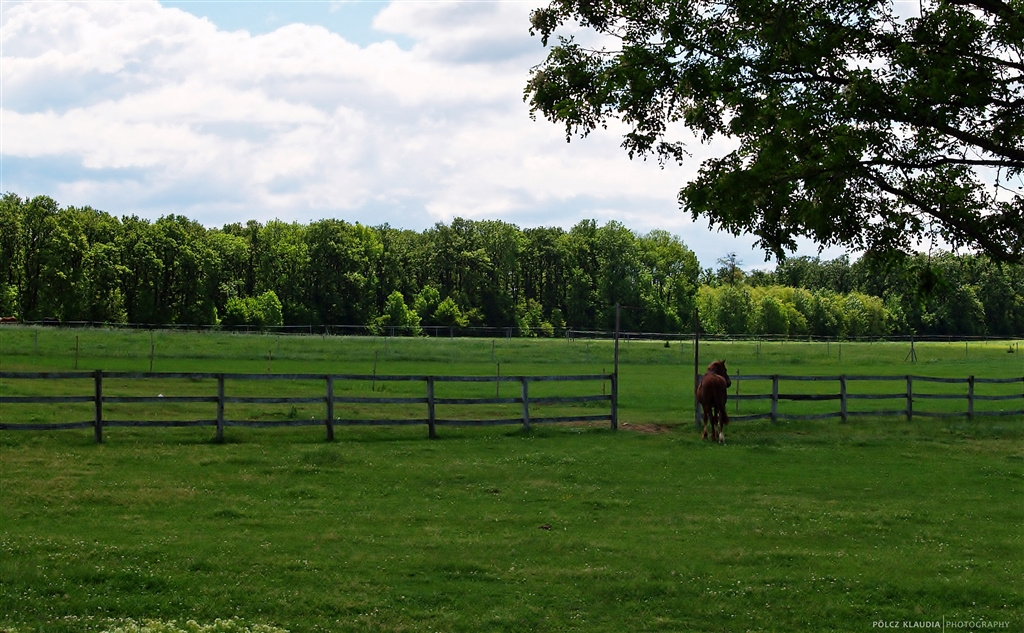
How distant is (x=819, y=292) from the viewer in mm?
128375

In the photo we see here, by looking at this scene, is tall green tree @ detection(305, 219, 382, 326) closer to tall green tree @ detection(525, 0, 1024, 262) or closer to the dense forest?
the dense forest

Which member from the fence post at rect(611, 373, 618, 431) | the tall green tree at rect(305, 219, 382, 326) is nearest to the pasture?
the fence post at rect(611, 373, 618, 431)

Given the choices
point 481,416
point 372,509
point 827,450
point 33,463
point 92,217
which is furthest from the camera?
point 92,217

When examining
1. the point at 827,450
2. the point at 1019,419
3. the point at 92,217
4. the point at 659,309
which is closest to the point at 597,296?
the point at 659,309

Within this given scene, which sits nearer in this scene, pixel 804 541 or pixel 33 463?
pixel 804 541

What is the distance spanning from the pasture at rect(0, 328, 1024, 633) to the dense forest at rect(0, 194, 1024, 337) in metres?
65.5

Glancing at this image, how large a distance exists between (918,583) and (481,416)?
1745cm

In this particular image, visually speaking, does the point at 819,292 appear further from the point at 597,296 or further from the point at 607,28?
the point at 607,28

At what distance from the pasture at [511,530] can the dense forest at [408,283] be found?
65.5 m

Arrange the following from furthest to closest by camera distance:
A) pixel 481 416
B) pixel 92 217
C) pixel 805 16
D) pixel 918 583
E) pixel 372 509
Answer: pixel 92 217, pixel 481 416, pixel 372 509, pixel 805 16, pixel 918 583

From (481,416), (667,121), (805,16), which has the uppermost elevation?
(805,16)

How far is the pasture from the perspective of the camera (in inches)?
340

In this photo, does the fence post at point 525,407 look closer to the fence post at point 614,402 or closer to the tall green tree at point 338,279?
A: the fence post at point 614,402

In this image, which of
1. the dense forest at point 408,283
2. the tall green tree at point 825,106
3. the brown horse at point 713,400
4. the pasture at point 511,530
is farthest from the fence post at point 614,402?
the dense forest at point 408,283
